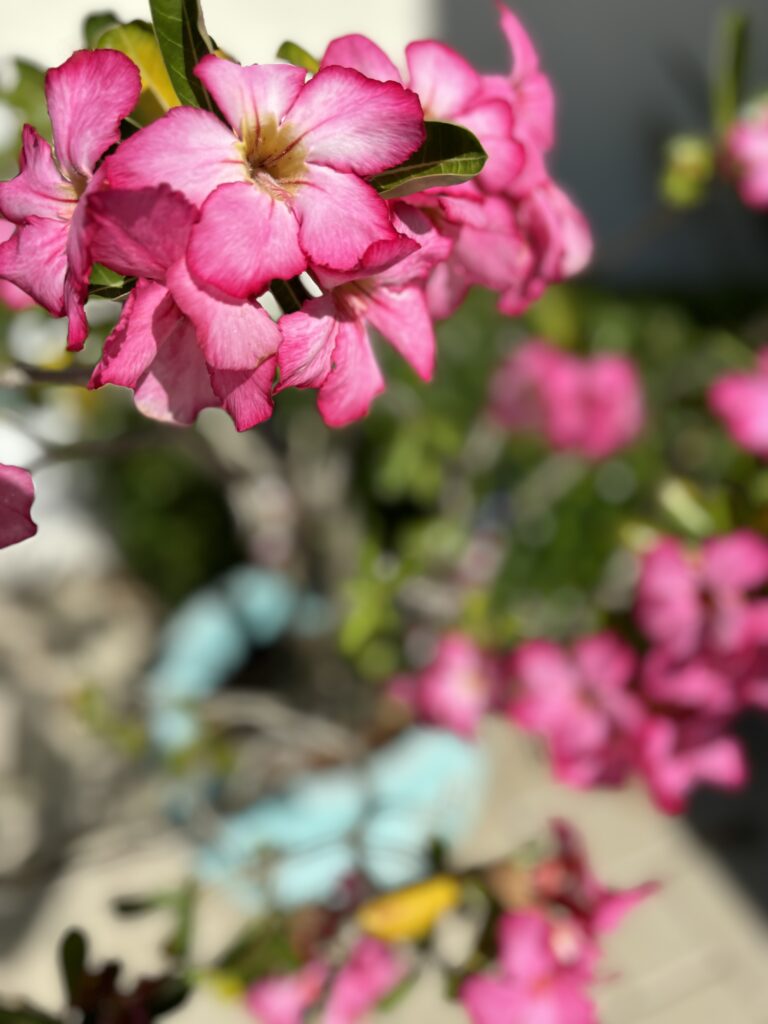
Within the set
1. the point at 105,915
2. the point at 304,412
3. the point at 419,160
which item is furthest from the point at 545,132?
the point at 105,915

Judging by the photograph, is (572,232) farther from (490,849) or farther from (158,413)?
(490,849)

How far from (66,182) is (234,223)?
10 centimetres

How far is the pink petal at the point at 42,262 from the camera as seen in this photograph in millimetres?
445

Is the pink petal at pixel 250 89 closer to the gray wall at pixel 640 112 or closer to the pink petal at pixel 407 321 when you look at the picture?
the pink petal at pixel 407 321

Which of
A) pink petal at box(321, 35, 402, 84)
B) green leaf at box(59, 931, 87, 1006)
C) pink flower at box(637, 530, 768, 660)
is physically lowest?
green leaf at box(59, 931, 87, 1006)

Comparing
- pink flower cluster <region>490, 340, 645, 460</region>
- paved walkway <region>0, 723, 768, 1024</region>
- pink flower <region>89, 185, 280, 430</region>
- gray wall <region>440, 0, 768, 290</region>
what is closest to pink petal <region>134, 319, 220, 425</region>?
pink flower <region>89, 185, 280, 430</region>

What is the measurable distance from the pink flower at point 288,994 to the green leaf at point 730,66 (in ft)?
3.32

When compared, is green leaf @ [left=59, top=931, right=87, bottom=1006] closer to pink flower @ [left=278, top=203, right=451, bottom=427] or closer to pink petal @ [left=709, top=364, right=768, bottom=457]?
pink flower @ [left=278, top=203, right=451, bottom=427]

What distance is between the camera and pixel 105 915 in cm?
184

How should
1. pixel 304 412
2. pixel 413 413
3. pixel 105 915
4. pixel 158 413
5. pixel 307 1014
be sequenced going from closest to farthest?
pixel 158 413
pixel 307 1014
pixel 413 413
pixel 105 915
pixel 304 412

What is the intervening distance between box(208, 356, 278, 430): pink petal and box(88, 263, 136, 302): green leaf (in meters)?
0.07

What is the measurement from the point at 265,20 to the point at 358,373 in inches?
58.6

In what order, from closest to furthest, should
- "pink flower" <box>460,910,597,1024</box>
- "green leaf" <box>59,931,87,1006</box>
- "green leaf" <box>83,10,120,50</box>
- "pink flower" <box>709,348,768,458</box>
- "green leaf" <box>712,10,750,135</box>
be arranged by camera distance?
"green leaf" <box>83,10,120,50</box>
"green leaf" <box>59,931,87,1006</box>
"pink flower" <box>460,910,597,1024</box>
"green leaf" <box>712,10,750,135</box>
"pink flower" <box>709,348,768,458</box>

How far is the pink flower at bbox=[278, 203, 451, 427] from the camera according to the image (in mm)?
426
